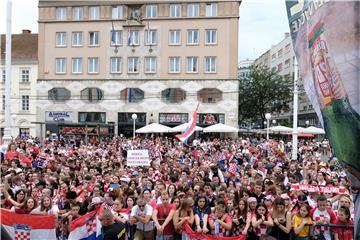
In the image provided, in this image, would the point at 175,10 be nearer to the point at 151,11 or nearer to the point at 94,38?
the point at 151,11

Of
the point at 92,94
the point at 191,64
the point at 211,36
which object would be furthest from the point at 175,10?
the point at 92,94

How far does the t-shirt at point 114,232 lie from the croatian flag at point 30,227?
1283 millimetres

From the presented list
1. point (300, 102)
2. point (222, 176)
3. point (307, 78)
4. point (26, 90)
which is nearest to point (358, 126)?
point (307, 78)

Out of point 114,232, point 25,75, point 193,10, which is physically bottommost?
point 114,232

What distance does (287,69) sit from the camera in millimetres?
81875

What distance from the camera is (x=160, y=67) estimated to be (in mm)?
47250

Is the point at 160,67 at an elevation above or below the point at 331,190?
above

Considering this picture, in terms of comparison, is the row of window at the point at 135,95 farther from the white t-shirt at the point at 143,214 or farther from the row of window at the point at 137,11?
the white t-shirt at the point at 143,214

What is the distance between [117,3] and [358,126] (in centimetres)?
4535

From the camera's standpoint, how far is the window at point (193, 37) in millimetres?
46719

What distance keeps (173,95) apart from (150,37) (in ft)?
21.2

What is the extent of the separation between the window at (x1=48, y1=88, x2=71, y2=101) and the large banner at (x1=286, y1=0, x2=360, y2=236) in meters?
44.4

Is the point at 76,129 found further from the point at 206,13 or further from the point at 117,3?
the point at 206,13

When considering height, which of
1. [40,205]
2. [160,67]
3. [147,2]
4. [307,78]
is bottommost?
[40,205]
